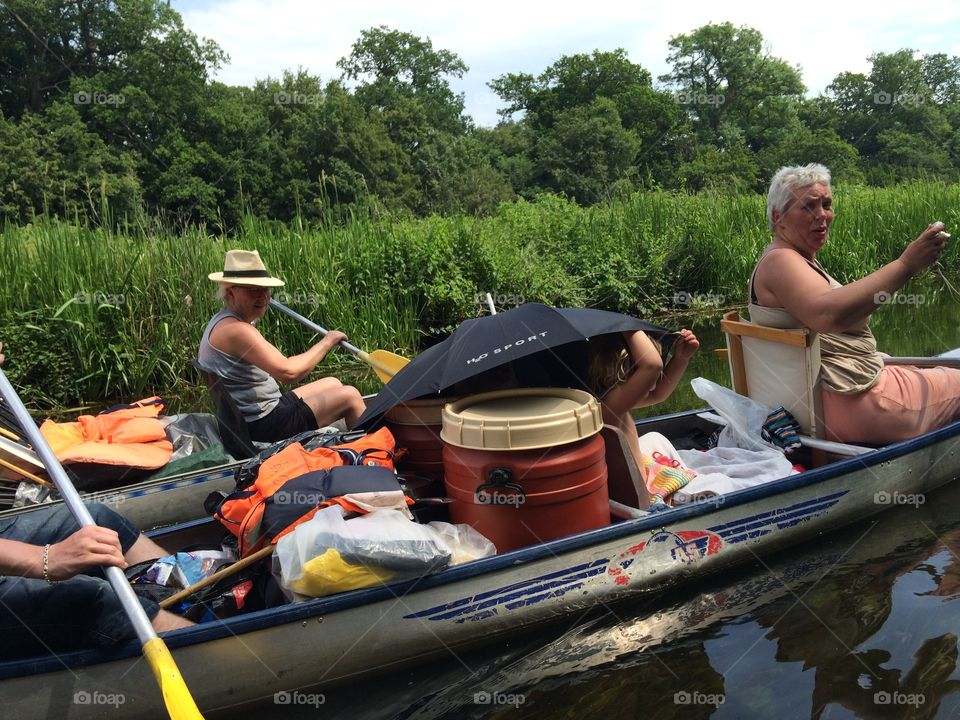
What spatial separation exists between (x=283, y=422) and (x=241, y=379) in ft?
1.22

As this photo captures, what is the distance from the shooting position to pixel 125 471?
5160 mm

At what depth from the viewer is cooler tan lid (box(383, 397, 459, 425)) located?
404 cm

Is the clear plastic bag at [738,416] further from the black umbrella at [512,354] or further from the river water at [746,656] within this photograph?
the black umbrella at [512,354]

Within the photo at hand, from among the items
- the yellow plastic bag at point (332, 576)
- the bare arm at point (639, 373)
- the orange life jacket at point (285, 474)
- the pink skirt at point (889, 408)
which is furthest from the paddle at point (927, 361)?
the yellow plastic bag at point (332, 576)

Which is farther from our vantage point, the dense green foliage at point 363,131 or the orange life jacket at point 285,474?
the dense green foliage at point 363,131

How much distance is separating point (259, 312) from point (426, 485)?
1.98 m

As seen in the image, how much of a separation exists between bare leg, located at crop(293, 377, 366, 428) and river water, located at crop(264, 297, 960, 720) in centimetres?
242

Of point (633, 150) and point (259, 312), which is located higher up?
point (633, 150)

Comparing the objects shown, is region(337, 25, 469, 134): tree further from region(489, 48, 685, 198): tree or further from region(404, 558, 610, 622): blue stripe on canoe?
region(404, 558, 610, 622): blue stripe on canoe

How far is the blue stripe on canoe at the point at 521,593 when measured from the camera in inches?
138

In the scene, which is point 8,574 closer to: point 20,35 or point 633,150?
point 20,35

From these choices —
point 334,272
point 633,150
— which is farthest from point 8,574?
point 633,150

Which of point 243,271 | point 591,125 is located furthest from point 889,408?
point 591,125

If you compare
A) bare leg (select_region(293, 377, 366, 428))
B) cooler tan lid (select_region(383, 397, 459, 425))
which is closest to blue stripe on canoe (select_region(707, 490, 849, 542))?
cooler tan lid (select_region(383, 397, 459, 425))
